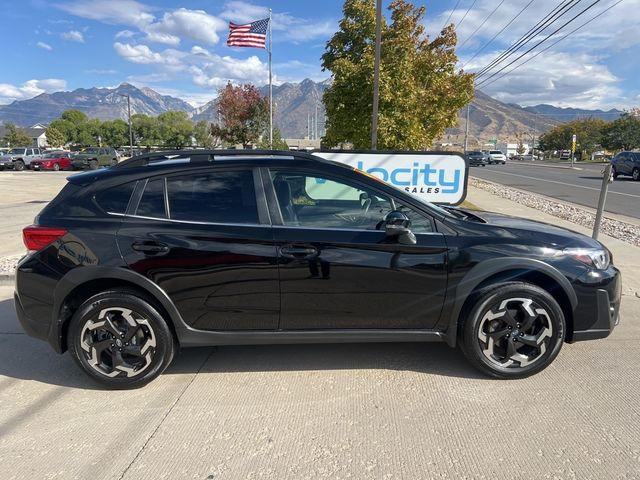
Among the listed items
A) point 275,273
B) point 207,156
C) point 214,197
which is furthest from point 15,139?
point 275,273

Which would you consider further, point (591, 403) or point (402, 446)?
point (591, 403)

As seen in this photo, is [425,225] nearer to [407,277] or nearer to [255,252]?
[407,277]

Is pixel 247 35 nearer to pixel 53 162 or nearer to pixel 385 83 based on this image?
pixel 385 83

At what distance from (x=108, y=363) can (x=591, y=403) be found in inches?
134

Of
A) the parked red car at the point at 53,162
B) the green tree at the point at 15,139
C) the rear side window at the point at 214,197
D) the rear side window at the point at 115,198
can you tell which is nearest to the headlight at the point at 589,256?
the rear side window at the point at 214,197

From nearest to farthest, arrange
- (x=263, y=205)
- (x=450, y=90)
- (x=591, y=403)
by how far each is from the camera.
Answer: (x=591, y=403) < (x=263, y=205) < (x=450, y=90)

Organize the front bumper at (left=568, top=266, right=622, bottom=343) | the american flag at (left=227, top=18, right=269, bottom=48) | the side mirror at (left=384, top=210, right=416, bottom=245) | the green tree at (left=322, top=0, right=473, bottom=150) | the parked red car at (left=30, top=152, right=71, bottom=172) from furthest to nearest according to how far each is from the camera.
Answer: the parked red car at (left=30, top=152, right=71, bottom=172)
the american flag at (left=227, top=18, right=269, bottom=48)
the green tree at (left=322, top=0, right=473, bottom=150)
the front bumper at (left=568, top=266, right=622, bottom=343)
the side mirror at (left=384, top=210, right=416, bottom=245)

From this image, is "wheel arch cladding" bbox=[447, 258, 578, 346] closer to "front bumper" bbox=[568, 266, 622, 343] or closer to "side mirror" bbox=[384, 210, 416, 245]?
"front bumper" bbox=[568, 266, 622, 343]

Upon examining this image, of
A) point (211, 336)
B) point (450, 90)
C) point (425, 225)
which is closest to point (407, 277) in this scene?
point (425, 225)

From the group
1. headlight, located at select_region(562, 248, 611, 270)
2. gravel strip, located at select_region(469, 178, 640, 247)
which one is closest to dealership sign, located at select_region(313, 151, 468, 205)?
gravel strip, located at select_region(469, 178, 640, 247)

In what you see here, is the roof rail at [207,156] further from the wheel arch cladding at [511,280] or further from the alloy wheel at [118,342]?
the wheel arch cladding at [511,280]

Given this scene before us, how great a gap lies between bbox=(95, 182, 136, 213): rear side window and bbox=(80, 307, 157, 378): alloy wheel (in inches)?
28.3

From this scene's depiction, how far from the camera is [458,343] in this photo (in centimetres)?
335

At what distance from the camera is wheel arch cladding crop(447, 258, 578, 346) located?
10.3 feet
